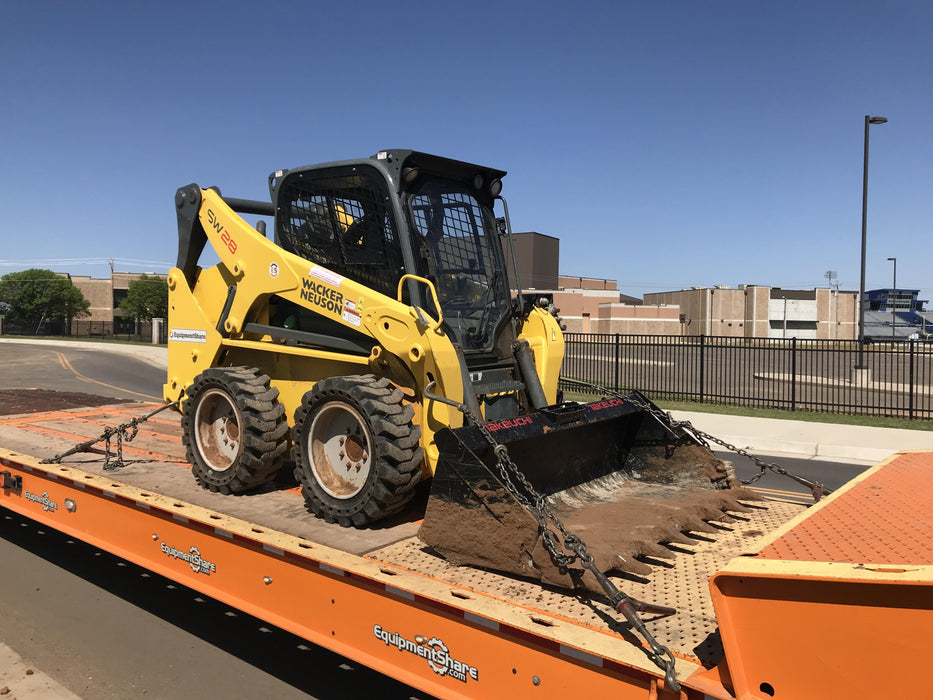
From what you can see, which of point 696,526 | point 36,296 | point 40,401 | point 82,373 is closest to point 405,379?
point 696,526

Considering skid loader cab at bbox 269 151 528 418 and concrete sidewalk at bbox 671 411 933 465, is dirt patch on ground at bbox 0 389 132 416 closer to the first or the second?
skid loader cab at bbox 269 151 528 418

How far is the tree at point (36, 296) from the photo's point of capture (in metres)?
67.1

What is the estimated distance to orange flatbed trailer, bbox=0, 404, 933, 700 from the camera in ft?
6.68

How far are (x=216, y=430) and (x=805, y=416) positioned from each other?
14006 mm

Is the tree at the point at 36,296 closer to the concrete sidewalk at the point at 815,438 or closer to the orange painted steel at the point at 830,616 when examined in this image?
the concrete sidewalk at the point at 815,438

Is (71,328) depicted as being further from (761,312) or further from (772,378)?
(761,312)

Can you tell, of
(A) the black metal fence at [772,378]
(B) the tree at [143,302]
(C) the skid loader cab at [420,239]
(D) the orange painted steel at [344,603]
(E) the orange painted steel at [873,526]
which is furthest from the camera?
(B) the tree at [143,302]

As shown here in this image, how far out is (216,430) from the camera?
5.52 meters

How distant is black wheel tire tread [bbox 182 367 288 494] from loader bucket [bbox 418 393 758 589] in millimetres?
1800

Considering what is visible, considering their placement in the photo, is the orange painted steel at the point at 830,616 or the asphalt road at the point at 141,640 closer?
the orange painted steel at the point at 830,616

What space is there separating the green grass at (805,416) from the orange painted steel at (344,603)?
11.8 m

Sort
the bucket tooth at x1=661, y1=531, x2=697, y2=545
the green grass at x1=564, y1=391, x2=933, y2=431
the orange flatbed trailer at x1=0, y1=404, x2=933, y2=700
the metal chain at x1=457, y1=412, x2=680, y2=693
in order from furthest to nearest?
the green grass at x1=564, y1=391, x2=933, y2=431 → the bucket tooth at x1=661, y1=531, x2=697, y2=545 → the metal chain at x1=457, y1=412, x2=680, y2=693 → the orange flatbed trailer at x1=0, y1=404, x2=933, y2=700

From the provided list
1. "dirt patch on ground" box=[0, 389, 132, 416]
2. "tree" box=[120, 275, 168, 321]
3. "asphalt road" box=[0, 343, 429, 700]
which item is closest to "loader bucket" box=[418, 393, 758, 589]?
"asphalt road" box=[0, 343, 429, 700]

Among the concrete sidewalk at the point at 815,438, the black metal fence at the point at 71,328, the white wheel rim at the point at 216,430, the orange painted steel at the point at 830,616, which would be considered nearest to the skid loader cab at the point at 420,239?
the white wheel rim at the point at 216,430
